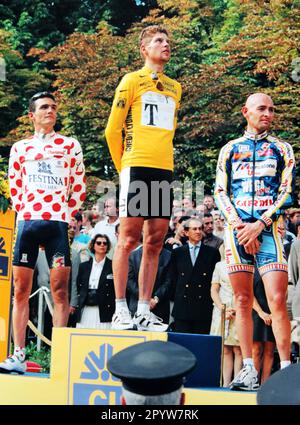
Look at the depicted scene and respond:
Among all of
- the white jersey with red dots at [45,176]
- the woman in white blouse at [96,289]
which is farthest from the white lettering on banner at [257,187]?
the woman in white blouse at [96,289]

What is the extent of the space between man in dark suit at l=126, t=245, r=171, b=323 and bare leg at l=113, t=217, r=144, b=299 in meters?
2.10

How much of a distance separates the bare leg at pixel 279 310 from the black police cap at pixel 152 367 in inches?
111

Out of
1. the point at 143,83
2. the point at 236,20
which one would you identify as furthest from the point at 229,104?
the point at 143,83

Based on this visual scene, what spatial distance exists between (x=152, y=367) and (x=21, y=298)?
3.77m

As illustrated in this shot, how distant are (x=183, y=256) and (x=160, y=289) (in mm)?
440

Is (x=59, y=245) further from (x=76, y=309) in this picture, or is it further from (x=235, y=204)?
(x=76, y=309)

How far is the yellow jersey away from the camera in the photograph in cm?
636

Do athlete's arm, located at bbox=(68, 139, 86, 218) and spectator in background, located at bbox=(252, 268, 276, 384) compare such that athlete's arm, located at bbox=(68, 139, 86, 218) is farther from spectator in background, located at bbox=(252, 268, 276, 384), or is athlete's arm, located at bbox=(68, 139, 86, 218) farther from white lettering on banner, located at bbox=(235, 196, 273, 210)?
spectator in background, located at bbox=(252, 268, 276, 384)

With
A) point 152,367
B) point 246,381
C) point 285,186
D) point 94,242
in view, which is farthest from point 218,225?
point 152,367

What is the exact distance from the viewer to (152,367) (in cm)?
297

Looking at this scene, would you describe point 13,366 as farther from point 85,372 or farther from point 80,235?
point 80,235

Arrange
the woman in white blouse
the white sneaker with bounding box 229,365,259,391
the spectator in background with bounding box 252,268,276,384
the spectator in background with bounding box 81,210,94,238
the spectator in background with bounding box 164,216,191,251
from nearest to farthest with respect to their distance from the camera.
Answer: the white sneaker with bounding box 229,365,259,391
the spectator in background with bounding box 252,268,276,384
the woman in white blouse
the spectator in background with bounding box 164,216,191,251
the spectator in background with bounding box 81,210,94,238

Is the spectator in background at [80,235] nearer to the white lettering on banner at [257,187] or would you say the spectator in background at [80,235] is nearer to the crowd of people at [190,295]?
the crowd of people at [190,295]

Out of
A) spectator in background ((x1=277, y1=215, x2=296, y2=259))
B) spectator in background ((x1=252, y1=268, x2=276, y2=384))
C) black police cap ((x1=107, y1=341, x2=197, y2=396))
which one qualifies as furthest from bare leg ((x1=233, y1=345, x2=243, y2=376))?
black police cap ((x1=107, y1=341, x2=197, y2=396))
